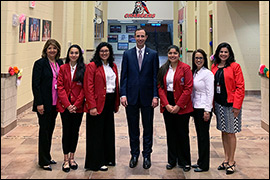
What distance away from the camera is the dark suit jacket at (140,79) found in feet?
11.3

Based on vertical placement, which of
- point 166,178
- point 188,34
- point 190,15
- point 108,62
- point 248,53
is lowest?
point 166,178

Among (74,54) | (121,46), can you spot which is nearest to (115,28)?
(121,46)

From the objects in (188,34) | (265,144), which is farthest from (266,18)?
(188,34)

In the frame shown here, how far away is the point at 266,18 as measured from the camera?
18.0 feet

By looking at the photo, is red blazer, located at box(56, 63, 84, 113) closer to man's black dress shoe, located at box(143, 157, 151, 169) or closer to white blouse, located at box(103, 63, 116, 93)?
white blouse, located at box(103, 63, 116, 93)

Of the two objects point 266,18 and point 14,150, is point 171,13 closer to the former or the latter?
point 266,18

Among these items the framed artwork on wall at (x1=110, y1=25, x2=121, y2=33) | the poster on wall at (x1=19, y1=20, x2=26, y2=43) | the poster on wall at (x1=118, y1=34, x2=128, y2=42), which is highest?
the framed artwork on wall at (x1=110, y1=25, x2=121, y2=33)

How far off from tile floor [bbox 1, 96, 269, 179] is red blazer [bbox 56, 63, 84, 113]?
0.84 m

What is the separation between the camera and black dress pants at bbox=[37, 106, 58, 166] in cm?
342

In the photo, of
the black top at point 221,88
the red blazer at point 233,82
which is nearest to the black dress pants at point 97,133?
the black top at point 221,88

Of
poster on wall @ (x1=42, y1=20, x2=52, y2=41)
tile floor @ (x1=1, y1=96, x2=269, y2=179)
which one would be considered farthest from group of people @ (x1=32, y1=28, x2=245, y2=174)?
poster on wall @ (x1=42, y1=20, x2=52, y2=41)

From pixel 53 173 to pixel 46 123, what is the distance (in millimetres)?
608

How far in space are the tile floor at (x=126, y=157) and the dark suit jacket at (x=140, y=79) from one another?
88cm

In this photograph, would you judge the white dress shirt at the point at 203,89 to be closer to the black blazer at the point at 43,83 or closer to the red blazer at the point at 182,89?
the red blazer at the point at 182,89
